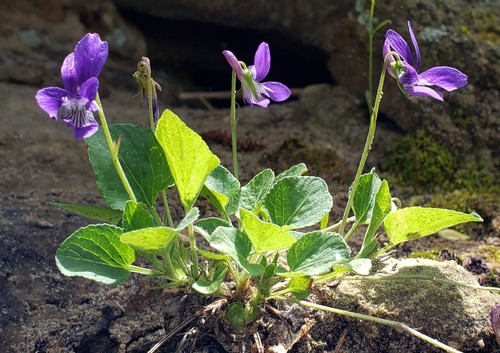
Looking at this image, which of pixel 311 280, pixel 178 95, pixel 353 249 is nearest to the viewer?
pixel 311 280

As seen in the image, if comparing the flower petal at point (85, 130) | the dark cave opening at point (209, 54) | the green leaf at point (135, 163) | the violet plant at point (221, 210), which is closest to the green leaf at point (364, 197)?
the violet plant at point (221, 210)

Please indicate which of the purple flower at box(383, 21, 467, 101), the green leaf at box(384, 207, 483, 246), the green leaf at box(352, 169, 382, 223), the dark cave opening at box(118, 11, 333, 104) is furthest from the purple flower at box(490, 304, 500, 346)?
the dark cave opening at box(118, 11, 333, 104)

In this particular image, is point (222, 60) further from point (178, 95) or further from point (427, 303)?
point (427, 303)

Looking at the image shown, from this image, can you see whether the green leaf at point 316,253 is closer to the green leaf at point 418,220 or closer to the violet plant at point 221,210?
the violet plant at point 221,210

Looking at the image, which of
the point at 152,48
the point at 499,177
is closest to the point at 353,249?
the point at 499,177

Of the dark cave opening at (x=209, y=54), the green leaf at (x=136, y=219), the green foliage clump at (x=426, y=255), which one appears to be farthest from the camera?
the dark cave opening at (x=209, y=54)

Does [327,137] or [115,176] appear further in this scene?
[327,137]

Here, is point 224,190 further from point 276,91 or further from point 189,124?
point 189,124

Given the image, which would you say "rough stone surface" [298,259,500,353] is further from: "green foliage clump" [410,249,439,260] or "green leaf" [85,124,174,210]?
"green leaf" [85,124,174,210]
